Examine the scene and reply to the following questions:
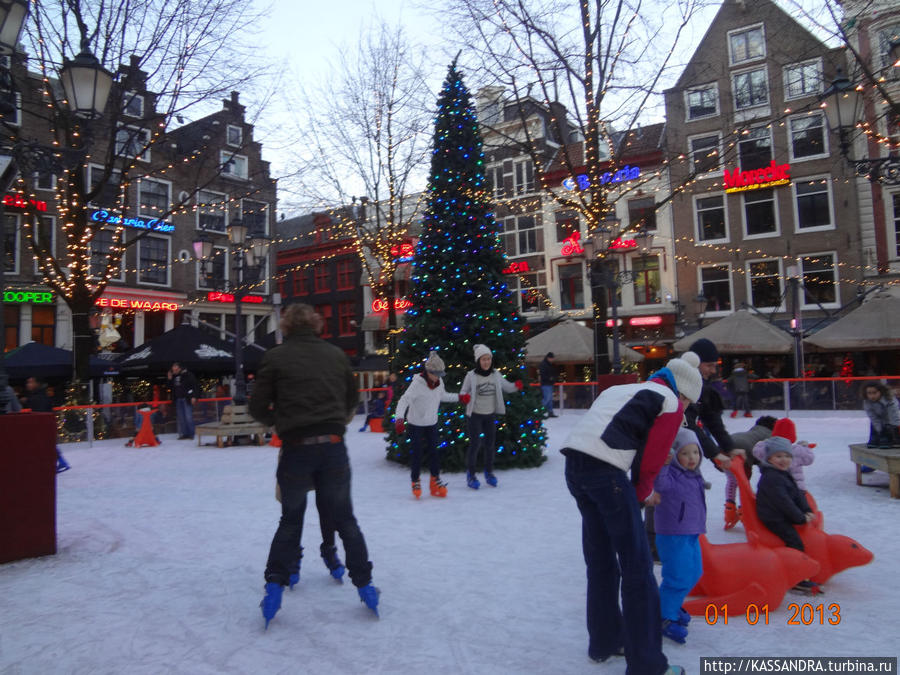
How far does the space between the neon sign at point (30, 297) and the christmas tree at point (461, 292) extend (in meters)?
20.6

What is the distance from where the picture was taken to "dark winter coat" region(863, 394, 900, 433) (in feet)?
25.1

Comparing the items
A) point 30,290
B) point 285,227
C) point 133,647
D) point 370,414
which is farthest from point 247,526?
point 285,227

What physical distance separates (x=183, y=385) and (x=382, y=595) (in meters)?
12.2

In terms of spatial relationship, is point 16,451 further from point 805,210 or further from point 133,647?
point 805,210

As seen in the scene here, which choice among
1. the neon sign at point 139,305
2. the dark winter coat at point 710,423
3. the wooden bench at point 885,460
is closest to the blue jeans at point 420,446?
the dark winter coat at point 710,423

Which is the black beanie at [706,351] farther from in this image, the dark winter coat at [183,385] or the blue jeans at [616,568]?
the dark winter coat at [183,385]

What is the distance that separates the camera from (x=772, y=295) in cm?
2469

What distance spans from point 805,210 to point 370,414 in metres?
18.2

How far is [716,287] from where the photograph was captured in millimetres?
25797

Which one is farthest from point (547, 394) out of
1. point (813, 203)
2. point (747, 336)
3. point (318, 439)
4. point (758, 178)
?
point (318, 439)

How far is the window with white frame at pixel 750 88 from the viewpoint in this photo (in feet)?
80.7

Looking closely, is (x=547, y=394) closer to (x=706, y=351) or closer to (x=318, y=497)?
(x=706, y=351)

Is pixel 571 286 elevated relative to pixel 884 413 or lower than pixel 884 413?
elevated
